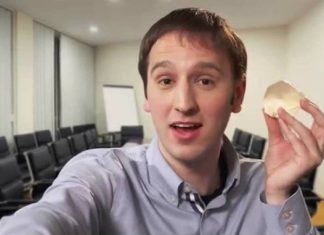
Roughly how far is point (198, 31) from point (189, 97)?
0.22m

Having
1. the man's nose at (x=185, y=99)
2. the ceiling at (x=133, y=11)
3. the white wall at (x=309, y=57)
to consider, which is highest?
the ceiling at (x=133, y=11)

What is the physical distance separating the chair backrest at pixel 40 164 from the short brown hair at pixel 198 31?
2673 millimetres

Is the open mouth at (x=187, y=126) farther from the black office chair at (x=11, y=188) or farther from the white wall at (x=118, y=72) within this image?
the white wall at (x=118, y=72)

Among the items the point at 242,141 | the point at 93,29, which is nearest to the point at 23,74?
the point at 93,29

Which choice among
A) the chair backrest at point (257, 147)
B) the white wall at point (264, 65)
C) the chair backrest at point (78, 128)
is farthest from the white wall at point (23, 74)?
the chair backrest at point (257, 147)

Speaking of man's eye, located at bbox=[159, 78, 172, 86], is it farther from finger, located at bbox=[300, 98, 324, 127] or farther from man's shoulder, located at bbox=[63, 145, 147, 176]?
finger, located at bbox=[300, 98, 324, 127]

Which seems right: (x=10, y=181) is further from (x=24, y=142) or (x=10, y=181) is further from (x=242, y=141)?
(x=242, y=141)

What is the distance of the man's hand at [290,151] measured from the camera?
866 mm

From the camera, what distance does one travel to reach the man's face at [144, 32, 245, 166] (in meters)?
0.91

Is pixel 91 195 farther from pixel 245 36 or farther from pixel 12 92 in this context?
pixel 245 36

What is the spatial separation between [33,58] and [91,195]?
6.25 metres

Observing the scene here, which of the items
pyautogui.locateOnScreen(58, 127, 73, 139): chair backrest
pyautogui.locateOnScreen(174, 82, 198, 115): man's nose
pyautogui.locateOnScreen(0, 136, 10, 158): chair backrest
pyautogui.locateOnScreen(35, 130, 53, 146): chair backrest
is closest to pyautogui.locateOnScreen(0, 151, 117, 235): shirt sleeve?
pyautogui.locateOnScreen(174, 82, 198, 115): man's nose

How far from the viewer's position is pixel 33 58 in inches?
257

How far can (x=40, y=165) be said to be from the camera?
3.51m
